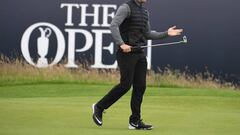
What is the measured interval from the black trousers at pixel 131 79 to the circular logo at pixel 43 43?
10.9 metres

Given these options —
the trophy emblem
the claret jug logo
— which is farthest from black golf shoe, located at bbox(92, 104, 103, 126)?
the trophy emblem

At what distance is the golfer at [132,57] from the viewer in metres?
10.1

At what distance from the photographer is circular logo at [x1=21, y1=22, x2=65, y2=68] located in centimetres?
2111

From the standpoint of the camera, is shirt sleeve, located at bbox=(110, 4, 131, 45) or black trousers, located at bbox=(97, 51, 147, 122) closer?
shirt sleeve, located at bbox=(110, 4, 131, 45)

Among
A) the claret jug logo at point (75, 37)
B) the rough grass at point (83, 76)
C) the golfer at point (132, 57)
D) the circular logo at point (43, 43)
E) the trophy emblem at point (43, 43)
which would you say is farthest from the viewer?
the trophy emblem at point (43, 43)

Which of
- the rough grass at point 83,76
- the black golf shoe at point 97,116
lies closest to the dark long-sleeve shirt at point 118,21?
the black golf shoe at point 97,116

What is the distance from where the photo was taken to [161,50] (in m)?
21.0

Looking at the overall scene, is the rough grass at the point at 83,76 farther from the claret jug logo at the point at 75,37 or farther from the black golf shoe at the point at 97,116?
the black golf shoe at the point at 97,116

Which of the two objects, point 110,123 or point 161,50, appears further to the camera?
point 161,50

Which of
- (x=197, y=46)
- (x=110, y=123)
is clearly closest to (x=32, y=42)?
(x=197, y=46)

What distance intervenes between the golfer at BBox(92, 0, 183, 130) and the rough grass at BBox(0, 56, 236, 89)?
977 cm

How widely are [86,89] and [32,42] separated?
314 centimetres

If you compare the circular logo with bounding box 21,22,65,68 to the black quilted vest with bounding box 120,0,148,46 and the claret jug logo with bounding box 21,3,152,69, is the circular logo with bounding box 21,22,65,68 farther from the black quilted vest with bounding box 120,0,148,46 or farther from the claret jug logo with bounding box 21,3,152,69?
the black quilted vest with bounding box 120,0,148,46

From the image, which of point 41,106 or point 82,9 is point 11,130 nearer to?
point 41,106
